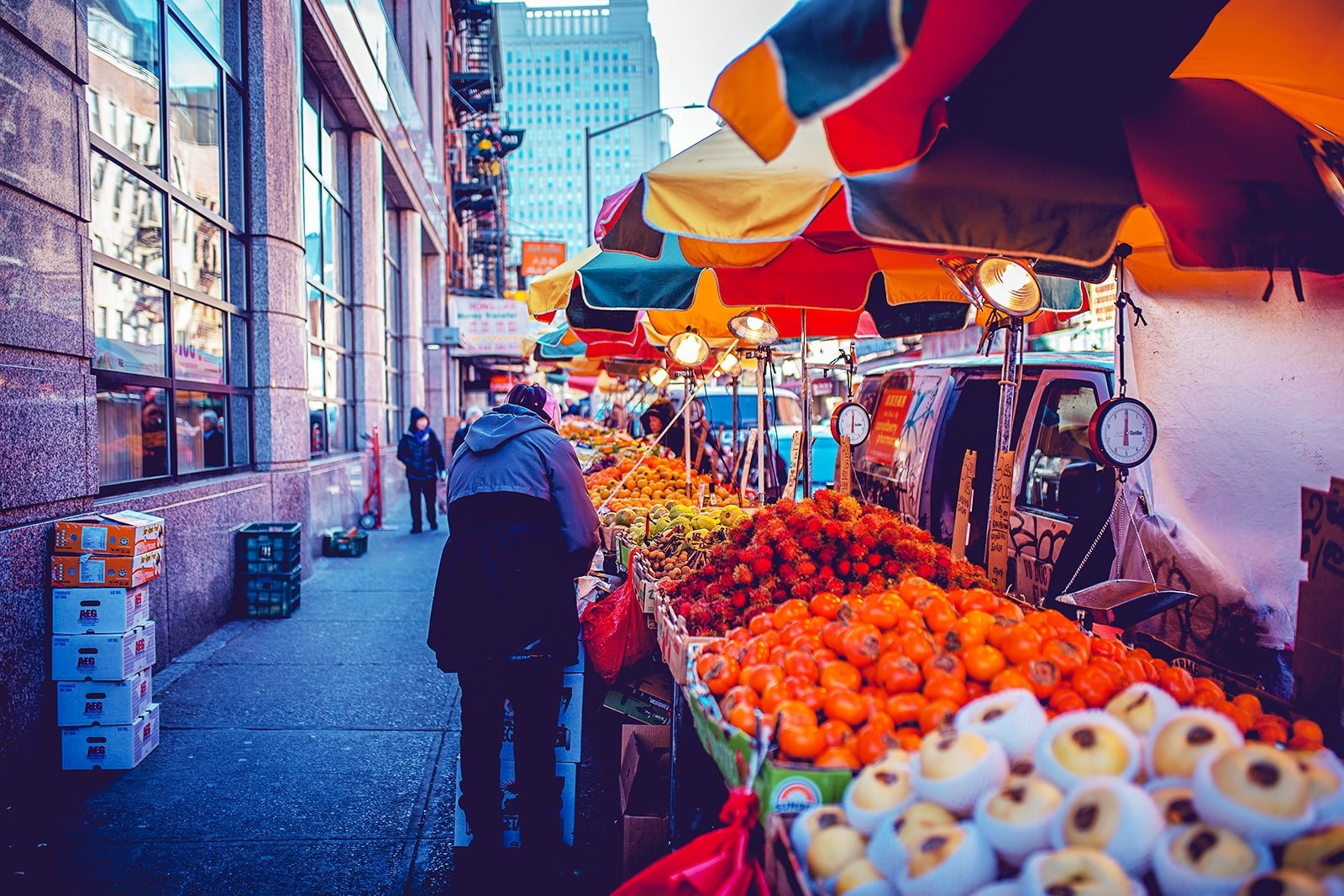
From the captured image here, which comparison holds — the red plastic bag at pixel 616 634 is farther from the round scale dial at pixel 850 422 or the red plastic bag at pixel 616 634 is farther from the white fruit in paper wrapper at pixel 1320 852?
the white fruit in paper wrapper at pixel 1320 852

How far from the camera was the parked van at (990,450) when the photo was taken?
527 cm

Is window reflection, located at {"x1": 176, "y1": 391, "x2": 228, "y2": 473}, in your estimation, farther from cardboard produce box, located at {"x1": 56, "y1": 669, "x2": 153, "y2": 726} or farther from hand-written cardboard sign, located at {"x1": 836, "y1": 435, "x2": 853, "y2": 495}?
hand-written cardboard sign, located at {"x1": 836, "y1": 435, "x2": 853, "y2": 495}

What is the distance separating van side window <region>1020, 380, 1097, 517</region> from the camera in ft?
17.5

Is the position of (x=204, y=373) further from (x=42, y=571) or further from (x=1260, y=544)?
(x=1260, y=544)

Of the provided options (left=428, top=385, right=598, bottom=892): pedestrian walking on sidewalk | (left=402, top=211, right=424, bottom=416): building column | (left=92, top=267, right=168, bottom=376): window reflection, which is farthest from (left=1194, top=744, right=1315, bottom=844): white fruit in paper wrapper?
(left=402, top=211, right=424, bottom=416): building column

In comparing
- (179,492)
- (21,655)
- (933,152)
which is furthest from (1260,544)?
(179,492)

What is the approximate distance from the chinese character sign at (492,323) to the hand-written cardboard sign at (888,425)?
10973 mm

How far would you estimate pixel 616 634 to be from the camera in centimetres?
419

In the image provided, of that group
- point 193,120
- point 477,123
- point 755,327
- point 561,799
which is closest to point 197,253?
point 193,120

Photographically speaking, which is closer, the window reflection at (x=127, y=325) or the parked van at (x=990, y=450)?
the parked van at (x=990, y=450)

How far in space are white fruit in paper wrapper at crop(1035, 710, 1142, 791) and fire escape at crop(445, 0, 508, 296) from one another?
28.9m

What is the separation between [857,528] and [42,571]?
4247 mm

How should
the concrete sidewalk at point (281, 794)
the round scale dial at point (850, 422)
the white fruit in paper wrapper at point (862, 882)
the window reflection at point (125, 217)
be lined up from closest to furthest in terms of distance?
the white fruit in paper wrapper at point (862, 882)
the concrete sidewalk at point (281, 794)
the round scale dial at point (850, 422)
the window reflection at point (125, 217)

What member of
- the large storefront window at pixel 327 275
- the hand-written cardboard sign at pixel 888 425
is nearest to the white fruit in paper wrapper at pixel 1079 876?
the hand-written cardboard sign at pixel 888 425
